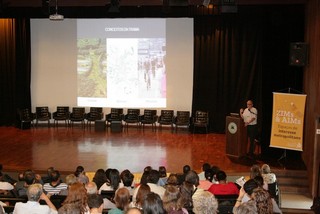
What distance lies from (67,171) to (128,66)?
19.8ft

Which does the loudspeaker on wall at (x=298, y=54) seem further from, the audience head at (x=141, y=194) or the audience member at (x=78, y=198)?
the audience member at (x=78, y=198)

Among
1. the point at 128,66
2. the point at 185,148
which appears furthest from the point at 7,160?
the point at 128,66

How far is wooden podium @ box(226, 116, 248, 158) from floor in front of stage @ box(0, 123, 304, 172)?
198 millimetres

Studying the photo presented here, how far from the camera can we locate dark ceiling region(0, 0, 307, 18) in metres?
13.3

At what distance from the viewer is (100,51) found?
16.6 m

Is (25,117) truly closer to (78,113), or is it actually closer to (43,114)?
(43,114)

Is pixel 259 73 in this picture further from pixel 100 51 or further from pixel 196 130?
pixel 100 51

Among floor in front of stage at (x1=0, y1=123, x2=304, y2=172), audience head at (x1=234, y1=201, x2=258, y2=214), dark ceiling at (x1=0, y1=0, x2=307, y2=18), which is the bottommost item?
floor in front of stage at (x1=0, y1=123, x2=304, y2=172)

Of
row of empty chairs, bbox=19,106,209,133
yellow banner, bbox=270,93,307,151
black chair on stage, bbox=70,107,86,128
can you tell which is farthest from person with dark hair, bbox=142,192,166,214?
black chair on stage, bbox=70,107,86,128

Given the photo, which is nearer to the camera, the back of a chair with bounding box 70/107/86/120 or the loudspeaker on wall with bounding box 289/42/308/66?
the loudspeaker on wall with bounding box 289/42/308/66

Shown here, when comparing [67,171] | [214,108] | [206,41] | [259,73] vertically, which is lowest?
[67,171]

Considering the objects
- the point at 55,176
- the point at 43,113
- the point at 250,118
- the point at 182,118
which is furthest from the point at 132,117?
the point at 55,176

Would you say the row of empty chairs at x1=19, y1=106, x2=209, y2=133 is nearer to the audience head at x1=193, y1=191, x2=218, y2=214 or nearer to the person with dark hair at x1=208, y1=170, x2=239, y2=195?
the person with dark hair at x1=208, y1=170, x2=239, y2=195

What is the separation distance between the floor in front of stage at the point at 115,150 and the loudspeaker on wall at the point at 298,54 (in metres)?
2.38
